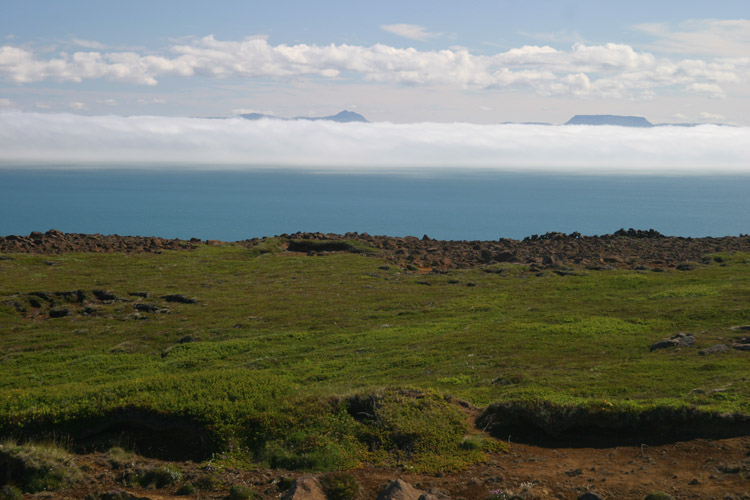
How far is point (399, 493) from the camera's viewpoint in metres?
8.62

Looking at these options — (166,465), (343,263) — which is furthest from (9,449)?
(343,263)

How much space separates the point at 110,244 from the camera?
49469mm

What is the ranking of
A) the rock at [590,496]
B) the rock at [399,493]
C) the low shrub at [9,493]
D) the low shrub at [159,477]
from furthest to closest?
the low shrub at [159,477], the low shrub at [9,493], the rock at [590,496], the rock at [399,493]

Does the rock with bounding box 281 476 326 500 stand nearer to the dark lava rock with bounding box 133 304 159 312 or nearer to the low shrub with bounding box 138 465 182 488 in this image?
the low shrub with bounding box 138 465 182 488

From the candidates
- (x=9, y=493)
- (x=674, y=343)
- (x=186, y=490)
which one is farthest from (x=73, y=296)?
(x=674, y=343)

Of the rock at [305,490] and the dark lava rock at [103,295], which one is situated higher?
the rock at [305,490]

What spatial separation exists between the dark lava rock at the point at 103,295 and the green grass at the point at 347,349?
69 centimetres

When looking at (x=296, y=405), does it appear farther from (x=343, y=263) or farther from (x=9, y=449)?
(x=343, y=263)

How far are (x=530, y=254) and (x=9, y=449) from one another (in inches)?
1569

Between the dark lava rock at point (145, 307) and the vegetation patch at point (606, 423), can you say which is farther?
the dark lava rock at point (145, 307)

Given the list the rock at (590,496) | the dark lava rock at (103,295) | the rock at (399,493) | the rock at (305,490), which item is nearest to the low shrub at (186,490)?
the rock at (305,490)

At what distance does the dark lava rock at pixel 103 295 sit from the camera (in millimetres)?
31008

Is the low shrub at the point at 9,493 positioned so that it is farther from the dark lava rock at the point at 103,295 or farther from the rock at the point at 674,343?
the dark lava rock at the point at 103,295

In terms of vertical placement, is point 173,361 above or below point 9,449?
below
